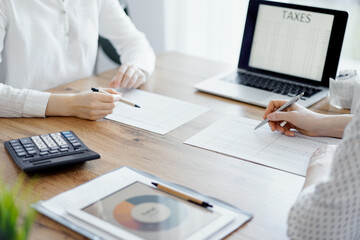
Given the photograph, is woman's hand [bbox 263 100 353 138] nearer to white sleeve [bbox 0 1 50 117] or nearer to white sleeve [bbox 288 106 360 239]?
white sleeve [bbox 288 106 360 239]

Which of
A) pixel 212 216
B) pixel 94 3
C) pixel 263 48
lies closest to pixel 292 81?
pixel 263 48

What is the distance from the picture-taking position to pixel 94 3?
1.75 m

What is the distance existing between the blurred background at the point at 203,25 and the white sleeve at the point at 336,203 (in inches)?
87.3

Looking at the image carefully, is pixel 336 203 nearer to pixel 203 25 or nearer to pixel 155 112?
pixel 155 112

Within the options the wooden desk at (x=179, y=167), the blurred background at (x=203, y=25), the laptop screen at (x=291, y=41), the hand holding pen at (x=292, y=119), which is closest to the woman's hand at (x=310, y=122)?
the hand holding pen at (x=292, y=119)

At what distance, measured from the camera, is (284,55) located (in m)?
1.65

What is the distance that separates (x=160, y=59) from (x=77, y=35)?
0.38 meters

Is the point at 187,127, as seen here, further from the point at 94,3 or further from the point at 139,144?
the point at 94,3

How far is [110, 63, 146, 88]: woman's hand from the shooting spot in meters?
1.56

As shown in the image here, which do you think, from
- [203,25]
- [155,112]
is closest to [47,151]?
[155,112]

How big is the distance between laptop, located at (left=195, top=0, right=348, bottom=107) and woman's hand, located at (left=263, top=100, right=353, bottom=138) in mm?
186

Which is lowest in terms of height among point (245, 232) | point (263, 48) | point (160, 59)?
point (245, 232)

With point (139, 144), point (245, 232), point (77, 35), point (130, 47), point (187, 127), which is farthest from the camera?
point (130, 47)

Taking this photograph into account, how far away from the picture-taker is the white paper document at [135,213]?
2.61 feet
